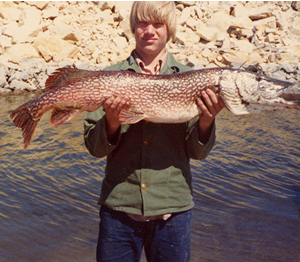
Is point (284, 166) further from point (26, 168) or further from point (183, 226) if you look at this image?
point (183, 226)

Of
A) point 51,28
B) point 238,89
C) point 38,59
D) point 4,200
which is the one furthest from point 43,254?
point 51,28

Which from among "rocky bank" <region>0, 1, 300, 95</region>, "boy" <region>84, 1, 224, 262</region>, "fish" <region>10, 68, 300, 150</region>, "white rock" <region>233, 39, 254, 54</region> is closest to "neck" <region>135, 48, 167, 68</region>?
"boy" <region>84, 1, 224, 262</region>

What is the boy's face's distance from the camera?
2.53 m

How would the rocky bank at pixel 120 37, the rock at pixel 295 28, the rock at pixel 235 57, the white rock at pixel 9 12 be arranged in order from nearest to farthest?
the rocky bank at pixel 120 37 < the rock at pixel 235 57 < the white rock at pixel 9 12 < the rock at pixel 295 28

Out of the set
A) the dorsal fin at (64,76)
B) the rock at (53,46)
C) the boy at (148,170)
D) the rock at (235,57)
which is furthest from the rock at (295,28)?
the dorsal fin at (64,76)

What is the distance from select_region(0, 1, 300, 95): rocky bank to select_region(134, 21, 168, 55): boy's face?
13141 mm

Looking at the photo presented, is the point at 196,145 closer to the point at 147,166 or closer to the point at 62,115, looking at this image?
the point at 147,166

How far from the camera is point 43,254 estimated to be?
425cm

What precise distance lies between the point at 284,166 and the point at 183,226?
5.77m

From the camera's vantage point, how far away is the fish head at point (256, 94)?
8.63 feet

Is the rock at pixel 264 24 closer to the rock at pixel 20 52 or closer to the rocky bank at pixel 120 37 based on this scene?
the rocky bank at pixel 120 37

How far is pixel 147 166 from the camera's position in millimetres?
2459

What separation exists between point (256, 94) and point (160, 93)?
702 mm

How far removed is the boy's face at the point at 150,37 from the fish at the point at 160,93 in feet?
0.61
